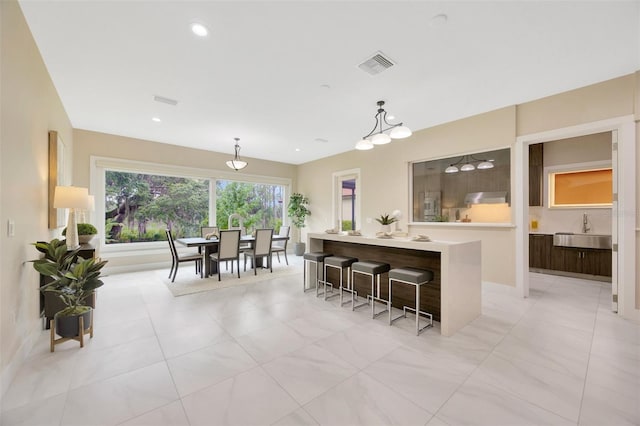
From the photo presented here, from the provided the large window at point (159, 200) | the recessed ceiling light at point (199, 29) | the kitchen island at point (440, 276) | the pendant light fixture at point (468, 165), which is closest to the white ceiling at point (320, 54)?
the recessed ceiling light at point (199, 29)

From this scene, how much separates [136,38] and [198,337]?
298 cm

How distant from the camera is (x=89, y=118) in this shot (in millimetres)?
4586

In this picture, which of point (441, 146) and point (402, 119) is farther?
point (441, 146)

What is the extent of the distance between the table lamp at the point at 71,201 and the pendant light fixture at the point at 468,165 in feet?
18.9

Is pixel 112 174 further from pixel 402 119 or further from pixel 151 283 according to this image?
pixel 402 119

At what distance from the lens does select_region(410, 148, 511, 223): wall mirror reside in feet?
16.4

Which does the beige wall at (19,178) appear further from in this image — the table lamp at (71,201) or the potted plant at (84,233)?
the potted plant at (84,233)

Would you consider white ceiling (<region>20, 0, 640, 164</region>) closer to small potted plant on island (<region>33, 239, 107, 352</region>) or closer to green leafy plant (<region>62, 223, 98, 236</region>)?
green leafy plant (<region>62, 223, 98, 236</region>)

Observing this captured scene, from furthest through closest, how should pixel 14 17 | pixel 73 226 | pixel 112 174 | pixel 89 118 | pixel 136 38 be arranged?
pixel 112 174 → pixel 89 118 → pixel 73 226 → pixel 136 38 → pixel 14 17

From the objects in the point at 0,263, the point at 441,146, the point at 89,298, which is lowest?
the point at 89,298

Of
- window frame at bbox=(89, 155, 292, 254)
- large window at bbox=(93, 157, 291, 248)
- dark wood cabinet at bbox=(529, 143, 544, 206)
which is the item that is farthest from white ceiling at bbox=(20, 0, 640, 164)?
dark wood cabinet at bbox=(529, 143, 544, 206)

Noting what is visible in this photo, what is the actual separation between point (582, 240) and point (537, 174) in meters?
1.54

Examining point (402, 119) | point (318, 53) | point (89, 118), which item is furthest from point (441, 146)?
point (89, 118)

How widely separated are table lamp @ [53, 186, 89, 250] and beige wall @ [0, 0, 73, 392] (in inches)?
5.5
